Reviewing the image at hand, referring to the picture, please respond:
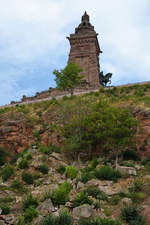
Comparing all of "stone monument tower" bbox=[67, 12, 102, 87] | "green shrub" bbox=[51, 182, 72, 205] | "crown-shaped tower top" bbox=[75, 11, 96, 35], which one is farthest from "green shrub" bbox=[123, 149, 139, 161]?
"crown-shaped tower top" bbox=[75, 11, 96, 35]

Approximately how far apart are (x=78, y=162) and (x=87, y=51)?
3097cm

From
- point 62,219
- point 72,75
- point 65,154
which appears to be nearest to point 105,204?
point 62,219

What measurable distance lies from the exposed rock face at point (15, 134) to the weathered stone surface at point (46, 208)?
1122cm

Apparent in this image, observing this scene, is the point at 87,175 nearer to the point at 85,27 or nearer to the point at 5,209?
the point at 5,209

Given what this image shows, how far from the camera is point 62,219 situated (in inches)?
484

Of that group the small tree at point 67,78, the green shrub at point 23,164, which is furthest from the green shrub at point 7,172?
the small tree at point 67,78

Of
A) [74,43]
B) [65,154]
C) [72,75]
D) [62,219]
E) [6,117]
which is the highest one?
[74,43]

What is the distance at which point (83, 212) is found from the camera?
527 inches

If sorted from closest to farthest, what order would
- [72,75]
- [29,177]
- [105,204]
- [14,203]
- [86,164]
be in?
[105,204] < [14,203] < [29,177] < [86,164] < [72,75]

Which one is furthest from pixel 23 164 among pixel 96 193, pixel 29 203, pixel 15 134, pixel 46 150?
pixel 96 193

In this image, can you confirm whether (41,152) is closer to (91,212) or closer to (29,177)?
(29,177)

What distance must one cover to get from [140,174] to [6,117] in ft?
52.5

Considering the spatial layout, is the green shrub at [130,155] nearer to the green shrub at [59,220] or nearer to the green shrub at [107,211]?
the green shrub at [107,211]

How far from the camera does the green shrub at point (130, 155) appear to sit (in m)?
21.0
